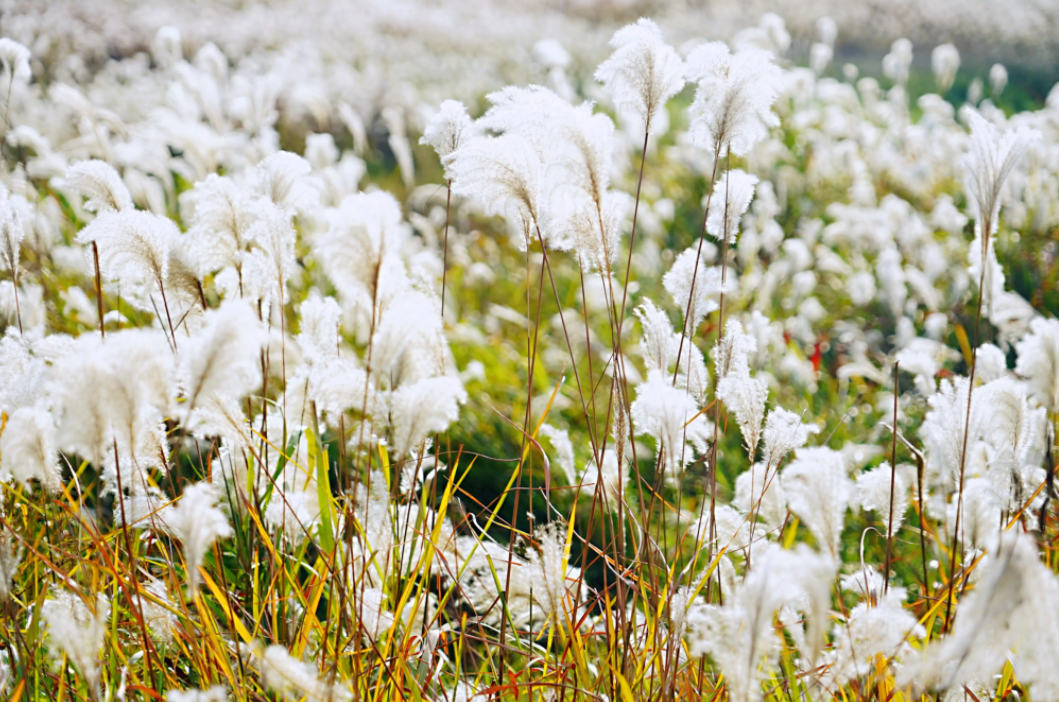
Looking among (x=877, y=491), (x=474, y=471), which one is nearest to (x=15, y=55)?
(x=474, y=471)

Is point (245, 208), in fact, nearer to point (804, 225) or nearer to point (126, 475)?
point (126, 475)

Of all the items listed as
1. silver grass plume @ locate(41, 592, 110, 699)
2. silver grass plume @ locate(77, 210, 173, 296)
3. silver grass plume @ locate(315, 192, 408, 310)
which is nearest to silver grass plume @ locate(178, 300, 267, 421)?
silver grass plume @ locate(315, 192, 408, 310)

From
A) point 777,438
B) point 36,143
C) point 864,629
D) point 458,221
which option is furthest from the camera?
point 458,221

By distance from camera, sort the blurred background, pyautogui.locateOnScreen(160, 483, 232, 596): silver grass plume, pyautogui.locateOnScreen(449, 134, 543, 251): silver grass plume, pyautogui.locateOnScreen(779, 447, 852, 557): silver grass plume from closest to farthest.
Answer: pyautogui.locateOnScreen(160, 483, 232, 596): silver grass plume → pyautogui.locateOnScreen(779, 447, 852, 557): silver grass plume → pyautogui.locateOnScreen(449, 134, 543, 251): silver grass plume → the blurred background

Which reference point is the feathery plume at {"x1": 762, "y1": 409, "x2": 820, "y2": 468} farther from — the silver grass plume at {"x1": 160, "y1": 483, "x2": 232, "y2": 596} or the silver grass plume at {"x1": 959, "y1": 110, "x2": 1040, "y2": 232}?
the silver grass plume at {"x1": 160, "y1": 483, "x2": 232, "y2": 596}

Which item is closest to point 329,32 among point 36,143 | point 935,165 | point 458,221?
point 458,221

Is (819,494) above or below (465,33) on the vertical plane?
below

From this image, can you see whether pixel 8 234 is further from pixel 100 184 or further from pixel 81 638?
pixel 81 638

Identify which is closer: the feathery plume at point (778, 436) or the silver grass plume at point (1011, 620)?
the silver grass plume at point (1011, 620)

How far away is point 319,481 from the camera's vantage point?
162 centimetres

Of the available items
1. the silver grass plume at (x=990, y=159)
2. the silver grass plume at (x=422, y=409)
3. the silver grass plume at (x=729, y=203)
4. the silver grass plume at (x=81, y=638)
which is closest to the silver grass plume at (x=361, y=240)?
the silver grass plume at (x=422, y=409)

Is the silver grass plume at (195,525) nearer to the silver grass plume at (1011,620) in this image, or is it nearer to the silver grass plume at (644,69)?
the silver grass plume at (1011,620)

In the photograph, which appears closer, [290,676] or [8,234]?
[290,676]

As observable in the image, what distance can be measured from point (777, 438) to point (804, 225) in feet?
13.7
